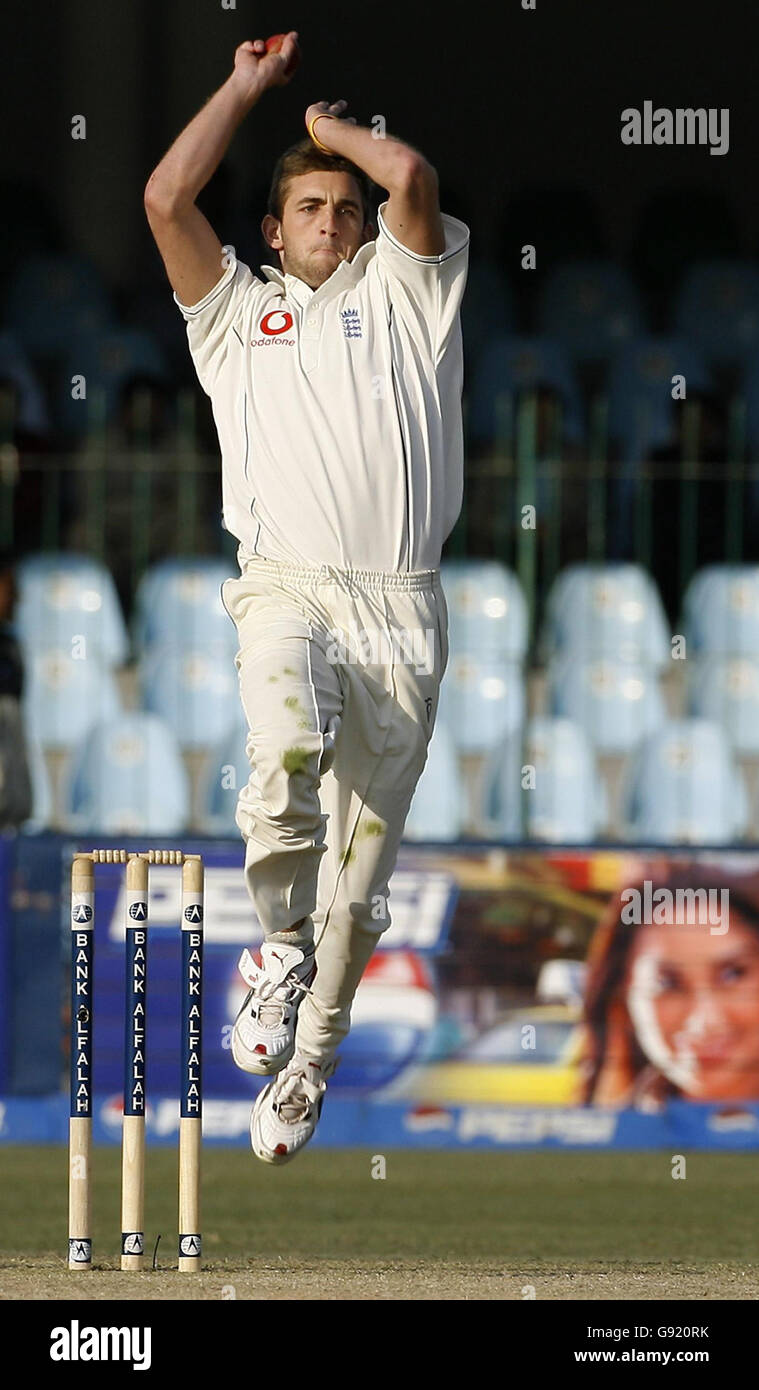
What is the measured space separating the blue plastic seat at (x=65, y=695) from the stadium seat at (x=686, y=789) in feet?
8.82

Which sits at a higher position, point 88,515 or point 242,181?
point 242,181

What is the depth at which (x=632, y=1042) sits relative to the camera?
10.4 meters

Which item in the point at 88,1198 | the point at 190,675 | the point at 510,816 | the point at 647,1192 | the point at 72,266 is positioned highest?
the point at 72,266

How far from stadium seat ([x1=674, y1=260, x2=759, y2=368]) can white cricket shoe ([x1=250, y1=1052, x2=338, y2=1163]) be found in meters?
8.21

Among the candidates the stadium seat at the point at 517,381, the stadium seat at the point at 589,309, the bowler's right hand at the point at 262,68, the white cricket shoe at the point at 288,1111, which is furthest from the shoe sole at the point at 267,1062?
the stadium seat at the point at 589,309

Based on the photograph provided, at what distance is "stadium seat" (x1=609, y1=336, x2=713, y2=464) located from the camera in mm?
12438

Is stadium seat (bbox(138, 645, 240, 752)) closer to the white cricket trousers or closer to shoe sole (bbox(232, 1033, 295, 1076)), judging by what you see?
the white cricket trousers

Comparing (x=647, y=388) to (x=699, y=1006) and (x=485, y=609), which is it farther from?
(x=699, y=1006)

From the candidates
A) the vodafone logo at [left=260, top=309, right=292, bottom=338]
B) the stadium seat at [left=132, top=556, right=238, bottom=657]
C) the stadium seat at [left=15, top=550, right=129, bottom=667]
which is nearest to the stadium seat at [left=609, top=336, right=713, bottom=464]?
the stadium seat at [left=132, top=556, right=238, bottom=657]

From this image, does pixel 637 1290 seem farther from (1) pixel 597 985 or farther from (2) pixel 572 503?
(2) pixel 572 503

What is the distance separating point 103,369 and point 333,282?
7.08 metres

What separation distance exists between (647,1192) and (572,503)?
12.7ft
